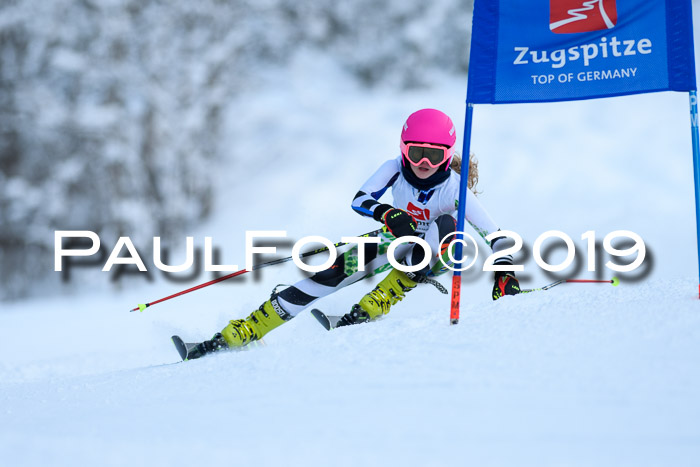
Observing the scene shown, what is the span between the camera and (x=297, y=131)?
51.9 ft

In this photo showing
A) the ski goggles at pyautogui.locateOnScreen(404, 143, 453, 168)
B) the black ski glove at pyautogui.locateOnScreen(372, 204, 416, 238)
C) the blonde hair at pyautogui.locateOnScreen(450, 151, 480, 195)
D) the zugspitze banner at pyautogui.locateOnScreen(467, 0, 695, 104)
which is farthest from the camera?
the blonde hair at pyautogui.locateOnScreen(450, 151, 480, 195)

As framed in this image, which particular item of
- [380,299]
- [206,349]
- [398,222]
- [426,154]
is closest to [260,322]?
[206,349]

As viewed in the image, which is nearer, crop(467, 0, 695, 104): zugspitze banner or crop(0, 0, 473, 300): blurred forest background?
crop(467, 0, 695, 104): zugspitze banner

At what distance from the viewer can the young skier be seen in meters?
4.06

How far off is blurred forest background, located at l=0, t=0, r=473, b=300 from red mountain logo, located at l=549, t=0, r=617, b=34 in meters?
9.90

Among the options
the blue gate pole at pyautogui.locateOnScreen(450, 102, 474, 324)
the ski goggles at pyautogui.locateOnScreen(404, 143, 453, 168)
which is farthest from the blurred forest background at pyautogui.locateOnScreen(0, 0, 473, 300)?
the blue gate pole at pyautogui.locateOnScreen(450, 102, 474, 324)

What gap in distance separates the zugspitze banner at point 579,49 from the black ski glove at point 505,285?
45.7 inches

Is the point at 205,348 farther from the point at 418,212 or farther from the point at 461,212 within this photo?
the point at 461,212

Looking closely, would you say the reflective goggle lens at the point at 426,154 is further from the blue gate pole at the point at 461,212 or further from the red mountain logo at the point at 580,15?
the red mountain logo at the point at 580,15

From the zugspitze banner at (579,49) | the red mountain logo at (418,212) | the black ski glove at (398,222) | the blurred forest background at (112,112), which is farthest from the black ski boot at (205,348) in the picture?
the blurred forest background at (112,112)

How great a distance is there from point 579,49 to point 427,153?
105 centimetres

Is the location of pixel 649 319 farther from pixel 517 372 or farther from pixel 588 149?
pixel 588 149

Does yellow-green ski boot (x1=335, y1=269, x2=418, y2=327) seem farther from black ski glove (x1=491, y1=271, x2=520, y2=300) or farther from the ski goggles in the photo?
the ski goggles

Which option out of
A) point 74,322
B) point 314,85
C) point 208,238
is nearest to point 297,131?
point 314,85
